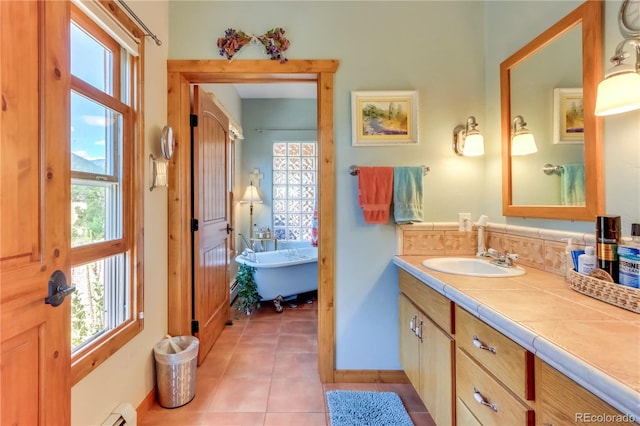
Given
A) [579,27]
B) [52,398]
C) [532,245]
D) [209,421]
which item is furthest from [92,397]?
[579,27]

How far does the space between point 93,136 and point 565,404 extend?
1994mm

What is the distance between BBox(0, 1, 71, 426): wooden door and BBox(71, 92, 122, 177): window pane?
289 mm

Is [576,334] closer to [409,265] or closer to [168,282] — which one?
[409,265]

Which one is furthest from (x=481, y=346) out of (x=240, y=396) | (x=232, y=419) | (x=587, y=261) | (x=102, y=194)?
(x=102, y=194)

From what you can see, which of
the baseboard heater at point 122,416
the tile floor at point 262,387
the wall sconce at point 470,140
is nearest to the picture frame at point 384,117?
the wall sconce at point 470,140

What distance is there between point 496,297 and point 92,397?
5.81 feet

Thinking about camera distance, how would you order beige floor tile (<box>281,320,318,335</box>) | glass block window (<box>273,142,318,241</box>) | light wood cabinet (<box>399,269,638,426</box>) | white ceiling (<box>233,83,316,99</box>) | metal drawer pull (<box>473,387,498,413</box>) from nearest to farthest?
1. light wood cabinet (<box>399,269,638,426</box>)
2. metal drawer pull (<box>473,387,498,413</box>)
3. beige floor tile (<box>281,320,318,335</box>)
4. white ceiling (<box>233,83,316,99</box>)
5. glass block window (<box>273,142,318,241</box>)

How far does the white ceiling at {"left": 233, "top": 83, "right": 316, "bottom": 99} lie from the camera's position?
400 centimetres

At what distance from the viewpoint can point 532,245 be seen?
5.33 ft

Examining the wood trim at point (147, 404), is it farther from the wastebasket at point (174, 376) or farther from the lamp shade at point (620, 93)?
the lamp shade at point (620, 93)

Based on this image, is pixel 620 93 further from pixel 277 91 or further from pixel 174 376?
pixel 277 91

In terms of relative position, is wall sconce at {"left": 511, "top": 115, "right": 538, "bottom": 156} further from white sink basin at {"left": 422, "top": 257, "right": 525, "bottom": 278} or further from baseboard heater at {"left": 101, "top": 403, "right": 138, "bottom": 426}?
→ baseboard heater at {"left": 101, "top": 403, "right": 138, "bottom": 426}

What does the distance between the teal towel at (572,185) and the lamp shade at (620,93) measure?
1.04 feet

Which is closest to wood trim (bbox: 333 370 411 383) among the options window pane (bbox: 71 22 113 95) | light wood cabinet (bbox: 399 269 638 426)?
light wood cabinet (bbox: 399 269 638 426)
